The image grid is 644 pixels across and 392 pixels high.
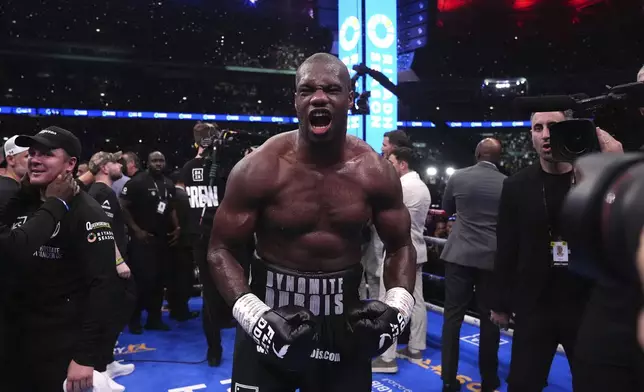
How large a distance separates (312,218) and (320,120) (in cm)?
34

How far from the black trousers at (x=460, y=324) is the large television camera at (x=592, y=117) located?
1.53 metres

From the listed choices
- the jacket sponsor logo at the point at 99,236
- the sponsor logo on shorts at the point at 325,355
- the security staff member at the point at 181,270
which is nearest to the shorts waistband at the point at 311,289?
the sponsor logo on shorts at the point at 325,355

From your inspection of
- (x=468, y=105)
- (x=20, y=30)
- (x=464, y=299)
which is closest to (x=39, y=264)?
(x=464, y=299)

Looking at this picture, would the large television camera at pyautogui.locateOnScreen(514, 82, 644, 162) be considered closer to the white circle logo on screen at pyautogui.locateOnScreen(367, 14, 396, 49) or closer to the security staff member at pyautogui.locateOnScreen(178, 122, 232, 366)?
the security staff member at pyautogui.locateOnScreen(178, 122, 232, 366)

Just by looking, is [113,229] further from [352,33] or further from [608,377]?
[352,33]

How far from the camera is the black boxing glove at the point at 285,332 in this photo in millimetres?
1483

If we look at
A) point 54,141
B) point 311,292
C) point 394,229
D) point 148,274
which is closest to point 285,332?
point 311,292

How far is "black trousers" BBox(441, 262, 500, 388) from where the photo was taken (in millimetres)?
3180

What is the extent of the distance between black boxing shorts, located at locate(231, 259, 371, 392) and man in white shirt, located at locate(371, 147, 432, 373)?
1885 millimetres

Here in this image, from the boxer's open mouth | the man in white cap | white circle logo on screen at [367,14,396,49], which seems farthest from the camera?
white circle logo on screen at [367,14,396,49]

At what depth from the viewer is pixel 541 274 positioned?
218 cm

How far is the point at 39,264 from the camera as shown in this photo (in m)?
2.14

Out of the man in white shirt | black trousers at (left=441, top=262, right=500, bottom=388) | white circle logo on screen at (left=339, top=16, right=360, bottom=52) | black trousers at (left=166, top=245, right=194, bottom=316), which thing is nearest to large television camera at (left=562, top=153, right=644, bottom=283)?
black trousers at (left=441, top=262, right=500, bottom=388)

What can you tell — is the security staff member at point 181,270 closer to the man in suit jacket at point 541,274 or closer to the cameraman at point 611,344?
the man in suit jacket at point 541,274
